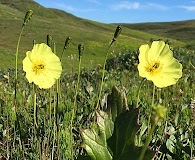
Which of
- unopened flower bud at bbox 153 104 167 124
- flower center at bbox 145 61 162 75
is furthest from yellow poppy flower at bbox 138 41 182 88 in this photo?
unopened flower bud at bbox 153 104 167 124

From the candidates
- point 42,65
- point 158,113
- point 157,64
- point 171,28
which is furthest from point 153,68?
point 171,28

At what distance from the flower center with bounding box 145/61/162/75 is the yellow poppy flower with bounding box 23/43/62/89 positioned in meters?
0.37

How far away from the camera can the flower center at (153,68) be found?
4.36ft

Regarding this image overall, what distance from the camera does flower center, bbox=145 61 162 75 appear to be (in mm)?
1330

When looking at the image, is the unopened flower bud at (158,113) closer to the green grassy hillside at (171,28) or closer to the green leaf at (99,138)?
the green leaf at (99,138)

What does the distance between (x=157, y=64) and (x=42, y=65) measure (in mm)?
508

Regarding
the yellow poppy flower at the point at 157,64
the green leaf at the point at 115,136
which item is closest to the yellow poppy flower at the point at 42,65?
the yellow poppy flower at the point at 157,64

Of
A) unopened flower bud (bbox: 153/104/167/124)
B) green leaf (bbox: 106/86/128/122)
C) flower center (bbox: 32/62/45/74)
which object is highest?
unopened flower bud (bbox: 153/104/167/124)

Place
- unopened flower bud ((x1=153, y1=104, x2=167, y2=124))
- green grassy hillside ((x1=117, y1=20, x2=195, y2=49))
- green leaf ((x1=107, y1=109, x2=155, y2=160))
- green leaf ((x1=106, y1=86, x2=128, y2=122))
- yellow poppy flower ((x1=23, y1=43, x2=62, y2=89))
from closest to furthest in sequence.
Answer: unopened flower bud ((x1=153, y1=104, x2=167, y2=124))
green leaf ((x1=107, y1=109, x2=155, y2=160))
green leaf ((x1=106, y1=86, x2=128, y2=122))
yellow poppy flower ((x1=23, y1=43, x2=62, y2=89))
green grassy hillside ((x1=117, y1=20, x2=195, y2=49))

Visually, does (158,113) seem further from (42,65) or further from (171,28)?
(171,28)

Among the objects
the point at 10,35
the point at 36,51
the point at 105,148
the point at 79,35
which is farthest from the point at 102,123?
the point at 79,35

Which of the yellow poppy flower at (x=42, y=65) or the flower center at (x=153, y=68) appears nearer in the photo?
the flower center at (x=153, y=68)

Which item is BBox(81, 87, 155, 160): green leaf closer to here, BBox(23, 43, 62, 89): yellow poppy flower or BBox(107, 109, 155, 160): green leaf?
BBox(107, 109, 155, 160): green leaf

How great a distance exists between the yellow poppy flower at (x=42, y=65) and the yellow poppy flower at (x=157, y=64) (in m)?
0.36
